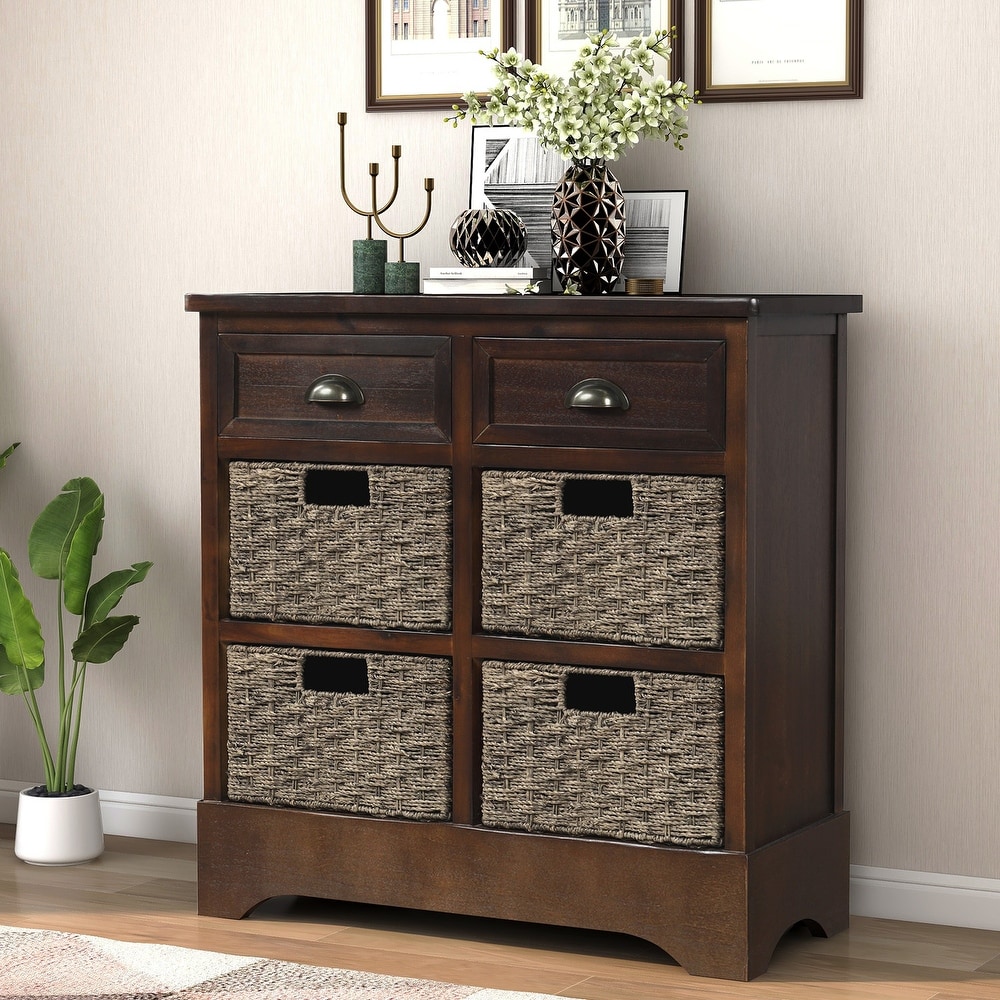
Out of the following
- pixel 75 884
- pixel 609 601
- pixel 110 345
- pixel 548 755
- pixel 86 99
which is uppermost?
pixel 86 99

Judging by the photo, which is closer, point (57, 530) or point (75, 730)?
point (57, 530)

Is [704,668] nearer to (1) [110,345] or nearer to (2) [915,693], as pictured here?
(2) [915,693]

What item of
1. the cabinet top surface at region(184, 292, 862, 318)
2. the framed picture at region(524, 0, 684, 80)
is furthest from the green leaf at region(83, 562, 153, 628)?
the framed picture at region(524, 0, 684, 80)

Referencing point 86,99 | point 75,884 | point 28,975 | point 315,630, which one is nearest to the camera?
point 28,975

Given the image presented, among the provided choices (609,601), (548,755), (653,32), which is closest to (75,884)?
(548,755)

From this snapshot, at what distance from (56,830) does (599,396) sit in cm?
151

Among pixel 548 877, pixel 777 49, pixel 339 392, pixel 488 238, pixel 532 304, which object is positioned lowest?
pixel 548 877

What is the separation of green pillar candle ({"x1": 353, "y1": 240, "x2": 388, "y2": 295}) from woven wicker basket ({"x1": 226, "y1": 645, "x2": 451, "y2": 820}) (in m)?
0.68

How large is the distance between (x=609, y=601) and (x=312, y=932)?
0.80 metres

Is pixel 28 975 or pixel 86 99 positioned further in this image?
pixel 86 99

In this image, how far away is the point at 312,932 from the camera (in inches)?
118

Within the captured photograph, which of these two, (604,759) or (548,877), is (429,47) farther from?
(548,877)

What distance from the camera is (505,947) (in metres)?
2.92

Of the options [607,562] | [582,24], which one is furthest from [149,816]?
[582,24]
